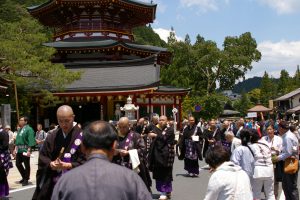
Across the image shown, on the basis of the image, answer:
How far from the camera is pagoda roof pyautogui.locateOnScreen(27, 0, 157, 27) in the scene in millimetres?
28938

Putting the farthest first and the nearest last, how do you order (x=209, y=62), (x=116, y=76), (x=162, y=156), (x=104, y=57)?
(x=209, y=62) → (x=104, y=57) → (x=116, y=76) → (x=162, y=156)

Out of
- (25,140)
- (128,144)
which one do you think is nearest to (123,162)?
(128,144)

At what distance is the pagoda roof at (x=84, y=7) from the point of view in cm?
2894

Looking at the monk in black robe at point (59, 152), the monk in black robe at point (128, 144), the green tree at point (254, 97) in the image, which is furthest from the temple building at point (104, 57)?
the green tree at point (254, 97)

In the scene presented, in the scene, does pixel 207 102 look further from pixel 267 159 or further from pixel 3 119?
pixel 267 159

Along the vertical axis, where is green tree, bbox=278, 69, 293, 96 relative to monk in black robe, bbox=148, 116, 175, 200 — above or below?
above

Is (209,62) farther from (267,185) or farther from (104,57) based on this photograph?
(267,185)

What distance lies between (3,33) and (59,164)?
66.5 ft

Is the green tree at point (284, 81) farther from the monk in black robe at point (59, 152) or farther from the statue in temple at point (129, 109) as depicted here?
the monk in black robe at point (59, 152)

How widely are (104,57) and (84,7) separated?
3594 millimetres

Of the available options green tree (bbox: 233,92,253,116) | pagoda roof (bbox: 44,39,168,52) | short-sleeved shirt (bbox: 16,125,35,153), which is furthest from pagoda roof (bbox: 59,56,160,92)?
green tree (bbox: 233,92,253,116)

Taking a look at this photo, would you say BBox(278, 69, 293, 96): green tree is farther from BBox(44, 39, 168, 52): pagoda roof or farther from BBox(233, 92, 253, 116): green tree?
BBox(44, 39, 168, 52): pagoda roof

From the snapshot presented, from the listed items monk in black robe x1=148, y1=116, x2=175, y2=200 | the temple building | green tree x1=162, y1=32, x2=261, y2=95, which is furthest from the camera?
green tree x1=162, y1=32, x2=261, y2=95

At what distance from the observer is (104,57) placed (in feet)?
98.9
